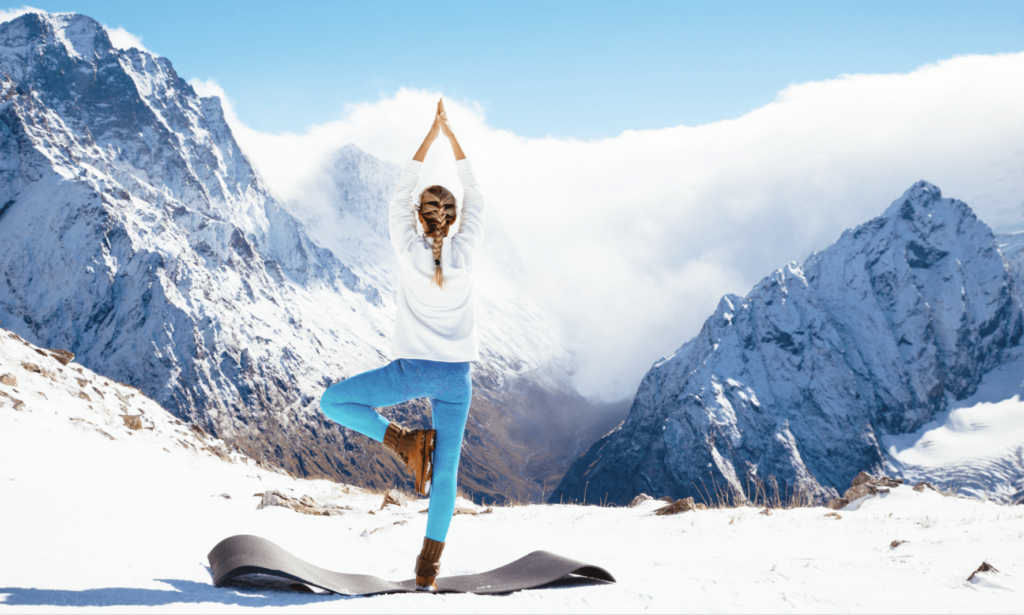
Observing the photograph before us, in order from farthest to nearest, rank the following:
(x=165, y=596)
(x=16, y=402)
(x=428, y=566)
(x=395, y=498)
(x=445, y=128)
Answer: (x=395, y=498) → (x=16, y=402) → (x=445, y=128) → (x=428, y=566) → (x=165, y=596)

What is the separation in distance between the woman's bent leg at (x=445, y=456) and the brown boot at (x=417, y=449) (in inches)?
2.0

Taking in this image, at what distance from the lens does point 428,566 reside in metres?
3.61

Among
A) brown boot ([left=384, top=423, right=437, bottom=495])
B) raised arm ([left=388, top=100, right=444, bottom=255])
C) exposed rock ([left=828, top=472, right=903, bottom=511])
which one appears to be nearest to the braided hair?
raised arm ([left=388, top=100, right=444, bottom=255])

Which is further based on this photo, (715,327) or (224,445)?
(715,327)

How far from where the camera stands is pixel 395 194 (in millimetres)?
4113

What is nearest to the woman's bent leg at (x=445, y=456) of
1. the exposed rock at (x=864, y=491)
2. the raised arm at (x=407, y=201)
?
the raised arm at (x=407, y=201)

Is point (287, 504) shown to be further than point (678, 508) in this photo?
No

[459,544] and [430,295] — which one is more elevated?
[430,295]

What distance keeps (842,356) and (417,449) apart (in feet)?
627

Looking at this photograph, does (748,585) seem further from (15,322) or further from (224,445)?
(15,322)

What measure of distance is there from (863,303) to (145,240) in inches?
8642

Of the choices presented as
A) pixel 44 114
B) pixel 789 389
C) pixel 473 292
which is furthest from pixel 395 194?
pixel 44 114

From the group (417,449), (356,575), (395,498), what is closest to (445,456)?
(417,449)

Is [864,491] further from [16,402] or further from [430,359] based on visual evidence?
[16,402]
